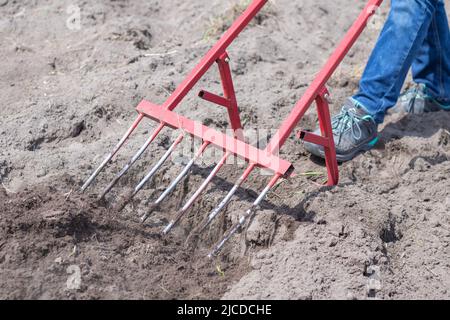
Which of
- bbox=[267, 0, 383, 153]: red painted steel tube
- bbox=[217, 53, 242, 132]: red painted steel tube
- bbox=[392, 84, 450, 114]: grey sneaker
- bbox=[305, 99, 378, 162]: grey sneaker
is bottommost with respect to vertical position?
bbox=[392, 84, 450, 114]: grey sneaker

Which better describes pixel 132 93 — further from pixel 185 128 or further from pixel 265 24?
pixel 265 24

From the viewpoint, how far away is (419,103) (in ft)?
13.7

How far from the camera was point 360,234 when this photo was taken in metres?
2.98

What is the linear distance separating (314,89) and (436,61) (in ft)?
4.19

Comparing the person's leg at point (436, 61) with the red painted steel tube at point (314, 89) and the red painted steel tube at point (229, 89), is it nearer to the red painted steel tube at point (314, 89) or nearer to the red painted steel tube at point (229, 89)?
the red painted steel tube at point (314, 89)

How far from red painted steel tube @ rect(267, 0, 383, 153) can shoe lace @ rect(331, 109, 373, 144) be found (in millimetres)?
627

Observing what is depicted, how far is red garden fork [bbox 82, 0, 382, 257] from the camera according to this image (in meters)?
2.87

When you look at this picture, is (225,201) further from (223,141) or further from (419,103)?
(419,103)

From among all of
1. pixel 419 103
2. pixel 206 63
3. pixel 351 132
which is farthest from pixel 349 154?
pixel 206 63

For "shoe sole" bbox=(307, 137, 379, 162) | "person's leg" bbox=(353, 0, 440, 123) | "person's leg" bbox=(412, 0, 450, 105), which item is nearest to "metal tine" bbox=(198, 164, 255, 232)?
"shoe sole" bbox=(307, 137, 379, 162)

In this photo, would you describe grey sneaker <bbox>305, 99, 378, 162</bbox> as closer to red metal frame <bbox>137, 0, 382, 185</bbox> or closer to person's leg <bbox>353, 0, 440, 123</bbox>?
person's leg <bbox>353, 0, 440, 123</bbox>

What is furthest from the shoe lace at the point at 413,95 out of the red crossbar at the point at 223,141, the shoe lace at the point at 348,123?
the red crossbar at the point at 223,141

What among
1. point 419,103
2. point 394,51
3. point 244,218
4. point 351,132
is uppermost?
point 394,51
